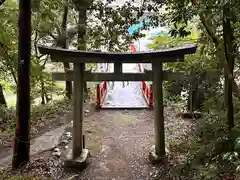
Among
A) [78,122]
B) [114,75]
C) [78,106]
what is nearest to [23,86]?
[78,106]

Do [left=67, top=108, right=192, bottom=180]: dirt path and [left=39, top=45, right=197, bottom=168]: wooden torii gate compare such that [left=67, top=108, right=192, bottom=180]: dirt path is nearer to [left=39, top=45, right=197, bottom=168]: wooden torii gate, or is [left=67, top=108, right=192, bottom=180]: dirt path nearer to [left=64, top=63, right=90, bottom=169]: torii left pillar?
[left=64, top=63, right=90, bottom=169]: torii left pillar

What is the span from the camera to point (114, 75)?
8.14m

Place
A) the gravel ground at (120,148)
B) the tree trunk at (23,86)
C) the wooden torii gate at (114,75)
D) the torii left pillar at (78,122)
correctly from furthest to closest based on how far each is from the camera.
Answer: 1. the torii left pillar at (78,122)
2. the wooden torii gate at (114,75)
3. the gravel ground at (120,148)
4. the tree trunk at (23,86)

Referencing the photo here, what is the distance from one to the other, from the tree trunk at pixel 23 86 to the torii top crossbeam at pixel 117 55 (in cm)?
57

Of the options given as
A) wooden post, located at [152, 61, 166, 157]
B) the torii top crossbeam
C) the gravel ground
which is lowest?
the gravel ground

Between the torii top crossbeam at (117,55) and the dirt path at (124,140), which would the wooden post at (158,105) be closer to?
the torii top crossbeam at (117,55)

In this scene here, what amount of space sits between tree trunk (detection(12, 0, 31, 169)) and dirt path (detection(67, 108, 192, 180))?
4.64ft

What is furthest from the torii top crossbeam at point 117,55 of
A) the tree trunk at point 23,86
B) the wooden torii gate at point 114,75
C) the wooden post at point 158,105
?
the tree trunk at point 23,86

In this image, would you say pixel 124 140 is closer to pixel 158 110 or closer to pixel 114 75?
pixel 158 110

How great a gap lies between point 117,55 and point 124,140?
3.24 metres

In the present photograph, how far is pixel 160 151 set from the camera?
821 cm

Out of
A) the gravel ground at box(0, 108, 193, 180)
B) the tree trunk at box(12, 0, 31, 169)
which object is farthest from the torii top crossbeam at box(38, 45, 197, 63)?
the gravel ground at box(0, 108, 193, 180)

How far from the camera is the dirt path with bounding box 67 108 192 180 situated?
7.80 meters

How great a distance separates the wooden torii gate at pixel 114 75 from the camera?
775 centimetres
